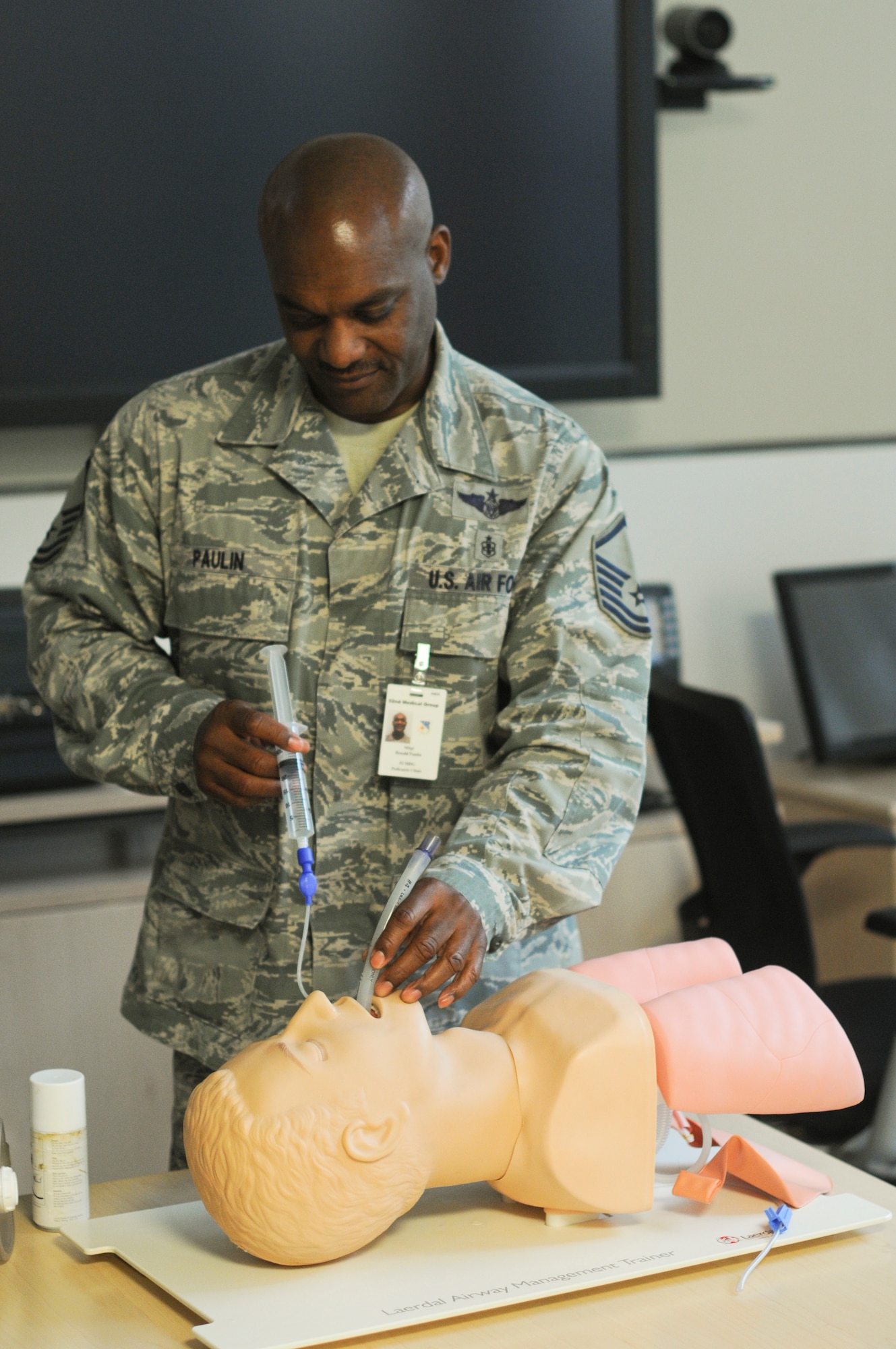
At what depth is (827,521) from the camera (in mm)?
3408

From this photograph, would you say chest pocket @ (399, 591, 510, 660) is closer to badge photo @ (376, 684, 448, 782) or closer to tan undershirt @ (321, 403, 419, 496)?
badge photo @ (376, 684, 448, 782)

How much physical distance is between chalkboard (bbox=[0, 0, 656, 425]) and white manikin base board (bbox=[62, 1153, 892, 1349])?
1758 mm

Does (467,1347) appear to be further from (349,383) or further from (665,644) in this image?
(665,644)

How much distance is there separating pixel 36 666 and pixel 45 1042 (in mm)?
989

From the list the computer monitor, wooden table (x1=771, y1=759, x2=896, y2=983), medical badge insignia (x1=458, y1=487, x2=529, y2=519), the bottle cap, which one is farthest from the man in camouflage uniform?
the computer monitor

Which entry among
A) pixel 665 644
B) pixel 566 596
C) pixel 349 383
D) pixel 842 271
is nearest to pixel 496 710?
pixel 566 596

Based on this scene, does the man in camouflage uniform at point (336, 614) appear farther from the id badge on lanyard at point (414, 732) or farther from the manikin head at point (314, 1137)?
the manikin head at point (314, 1137)

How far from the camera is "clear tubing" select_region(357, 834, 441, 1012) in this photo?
A: 1.21m

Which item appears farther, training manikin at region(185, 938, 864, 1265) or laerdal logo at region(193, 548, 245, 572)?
laerdal logo at region(193, 548, 245, 572)

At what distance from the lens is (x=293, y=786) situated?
1.39 m

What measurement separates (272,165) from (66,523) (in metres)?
1.27

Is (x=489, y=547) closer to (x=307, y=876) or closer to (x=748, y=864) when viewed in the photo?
(x=307, y=876)

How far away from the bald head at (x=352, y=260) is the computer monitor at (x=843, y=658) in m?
1.82

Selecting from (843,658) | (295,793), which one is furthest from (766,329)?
(295,793)
